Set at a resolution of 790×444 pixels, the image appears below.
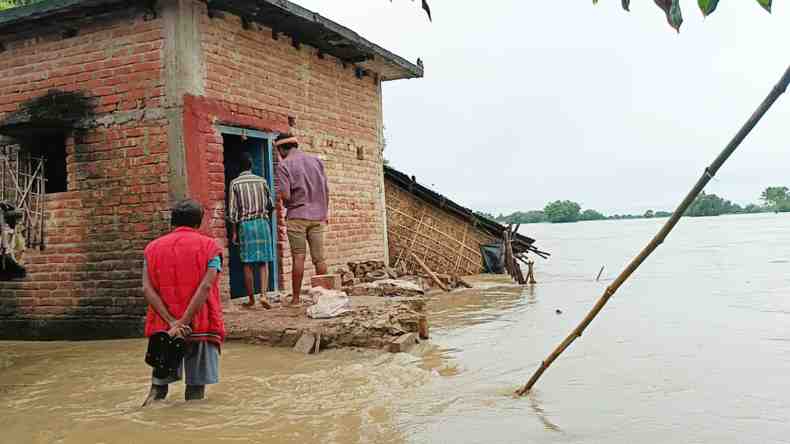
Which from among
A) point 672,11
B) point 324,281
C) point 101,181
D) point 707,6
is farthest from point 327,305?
point 707,6

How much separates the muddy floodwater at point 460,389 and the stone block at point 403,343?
0.38ft

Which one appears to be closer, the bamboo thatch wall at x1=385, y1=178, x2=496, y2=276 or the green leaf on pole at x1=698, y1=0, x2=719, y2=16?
the green leaf on pole at x1=698, y1=0, x2=719, y2=16

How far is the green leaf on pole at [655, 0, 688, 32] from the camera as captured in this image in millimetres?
1489

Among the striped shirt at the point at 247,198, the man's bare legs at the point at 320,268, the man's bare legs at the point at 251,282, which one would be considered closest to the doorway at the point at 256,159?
the striped shirt at the point at 247,198

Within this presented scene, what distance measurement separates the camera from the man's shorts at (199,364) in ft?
13.0

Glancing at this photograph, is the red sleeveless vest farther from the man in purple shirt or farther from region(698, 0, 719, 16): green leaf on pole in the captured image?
region(698, 0, 719, 16): green leaf on pole

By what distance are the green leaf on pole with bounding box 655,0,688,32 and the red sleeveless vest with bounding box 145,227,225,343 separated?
3.10m

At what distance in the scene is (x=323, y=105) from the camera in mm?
9492

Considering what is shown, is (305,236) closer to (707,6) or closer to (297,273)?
(297,273)

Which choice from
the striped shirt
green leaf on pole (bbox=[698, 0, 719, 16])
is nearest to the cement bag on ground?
the striped shirt

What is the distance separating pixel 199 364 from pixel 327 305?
2.48m

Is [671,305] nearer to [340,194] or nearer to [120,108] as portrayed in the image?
[340,194]

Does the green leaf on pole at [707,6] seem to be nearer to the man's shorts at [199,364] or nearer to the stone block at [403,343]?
the man's shorts at [199,364]

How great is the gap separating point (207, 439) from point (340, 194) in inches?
262
